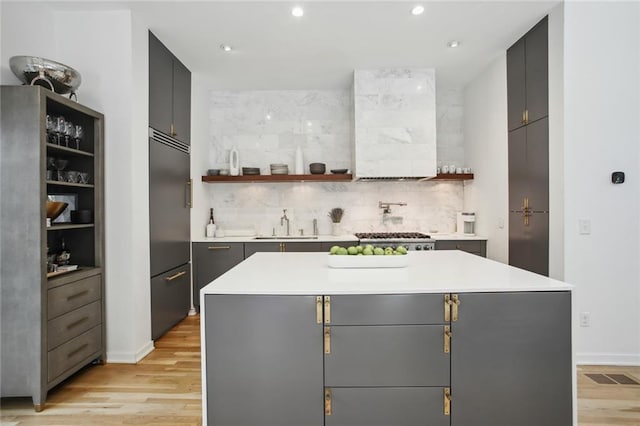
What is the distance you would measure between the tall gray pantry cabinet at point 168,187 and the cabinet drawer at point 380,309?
2.22 metres

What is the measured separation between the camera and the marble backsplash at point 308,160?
4977mm

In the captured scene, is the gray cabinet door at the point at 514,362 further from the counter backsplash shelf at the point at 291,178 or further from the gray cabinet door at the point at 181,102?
the gray cabinet door at the point at 181,102

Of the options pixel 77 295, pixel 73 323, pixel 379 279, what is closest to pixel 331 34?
pixel 379 279

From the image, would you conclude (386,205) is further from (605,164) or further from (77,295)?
(77,295)

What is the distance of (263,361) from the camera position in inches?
69.8

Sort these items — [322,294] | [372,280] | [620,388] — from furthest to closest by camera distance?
[620,388] < [372,280] < [322,294]

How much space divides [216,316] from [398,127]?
10.4ft

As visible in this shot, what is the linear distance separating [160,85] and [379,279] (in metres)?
2.88

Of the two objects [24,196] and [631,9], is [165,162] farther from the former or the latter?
[631,9]

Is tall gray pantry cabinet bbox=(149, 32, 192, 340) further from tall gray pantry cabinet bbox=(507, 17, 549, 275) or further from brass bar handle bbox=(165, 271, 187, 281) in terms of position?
tall gray pantry cabinet bbox=(507, 17, 549, 275)

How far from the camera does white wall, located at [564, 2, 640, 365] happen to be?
288 cm

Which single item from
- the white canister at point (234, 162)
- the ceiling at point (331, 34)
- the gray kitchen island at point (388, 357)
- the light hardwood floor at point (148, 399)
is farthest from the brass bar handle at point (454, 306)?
the white canister at point (234, 162)

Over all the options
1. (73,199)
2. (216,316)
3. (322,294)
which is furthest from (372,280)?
(73,199)

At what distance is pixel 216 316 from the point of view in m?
1.77
